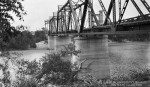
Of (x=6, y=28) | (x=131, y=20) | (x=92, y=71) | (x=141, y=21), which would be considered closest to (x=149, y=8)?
(x=141, y=21)

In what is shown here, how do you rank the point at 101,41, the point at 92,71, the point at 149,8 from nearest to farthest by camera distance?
the point at 149,8, the point at 92,71, the point at 101,41

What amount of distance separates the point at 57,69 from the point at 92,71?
30.6 feet

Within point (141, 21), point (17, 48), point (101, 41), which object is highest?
point (141, 21)

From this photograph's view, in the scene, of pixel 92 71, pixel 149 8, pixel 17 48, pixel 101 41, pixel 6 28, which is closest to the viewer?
pixel 6 28

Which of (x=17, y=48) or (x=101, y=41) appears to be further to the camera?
(x=17, y=48)

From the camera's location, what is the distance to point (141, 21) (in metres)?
12.9

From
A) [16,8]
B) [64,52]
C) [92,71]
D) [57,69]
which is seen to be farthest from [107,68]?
[16,8]

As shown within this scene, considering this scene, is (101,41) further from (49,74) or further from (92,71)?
(49,74)

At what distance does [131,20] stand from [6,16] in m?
8.23

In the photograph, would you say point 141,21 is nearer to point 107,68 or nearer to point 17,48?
point 107,68

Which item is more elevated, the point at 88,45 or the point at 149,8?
the point at 149,8

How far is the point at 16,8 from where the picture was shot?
8484 millimetres

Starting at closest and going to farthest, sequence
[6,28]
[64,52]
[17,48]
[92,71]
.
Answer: [6,28] → [64,52] → [92,71] → [17,48]

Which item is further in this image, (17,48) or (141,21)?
(17,48)
